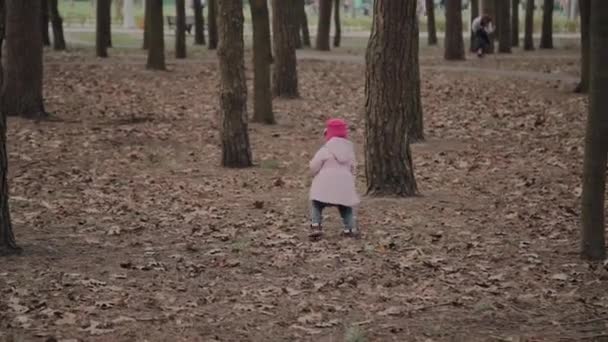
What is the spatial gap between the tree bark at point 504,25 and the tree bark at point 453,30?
9.46 feet

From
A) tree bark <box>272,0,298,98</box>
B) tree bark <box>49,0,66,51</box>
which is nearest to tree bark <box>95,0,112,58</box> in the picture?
tree bark <box>49,0,66,51</box>

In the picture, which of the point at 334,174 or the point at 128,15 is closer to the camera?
the point at 334,174

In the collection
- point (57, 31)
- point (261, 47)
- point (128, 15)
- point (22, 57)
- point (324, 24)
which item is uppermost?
point (128, 15)

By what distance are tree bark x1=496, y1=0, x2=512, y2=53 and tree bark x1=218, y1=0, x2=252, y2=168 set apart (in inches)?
939

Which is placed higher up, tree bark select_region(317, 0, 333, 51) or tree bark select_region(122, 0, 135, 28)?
tree bark select_region(122, 0, 135, 28)

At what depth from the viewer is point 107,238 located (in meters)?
11.0

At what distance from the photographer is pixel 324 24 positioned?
138 feet

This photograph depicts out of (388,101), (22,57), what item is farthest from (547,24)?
(388,101)

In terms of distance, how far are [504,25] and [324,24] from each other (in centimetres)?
672

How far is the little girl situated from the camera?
10.7m

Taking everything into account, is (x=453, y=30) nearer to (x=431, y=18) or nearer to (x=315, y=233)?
(x=431, y=18)

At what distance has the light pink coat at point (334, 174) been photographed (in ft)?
35.2

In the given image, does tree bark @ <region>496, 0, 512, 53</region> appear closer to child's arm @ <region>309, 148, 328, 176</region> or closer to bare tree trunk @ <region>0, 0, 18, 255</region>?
child's arm @ <region>309, 148, 328, 176</region>

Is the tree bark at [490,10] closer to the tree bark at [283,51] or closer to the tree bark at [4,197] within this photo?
the tree bark at [283,51]
